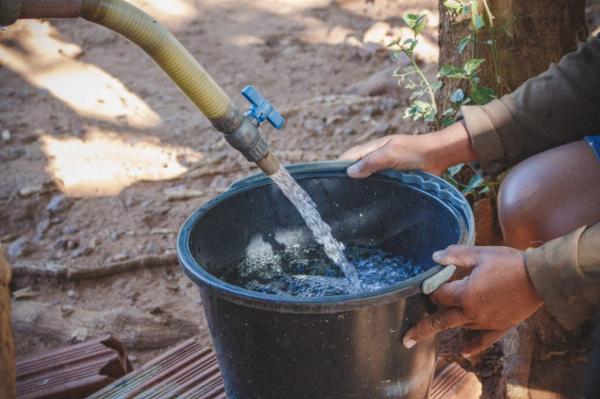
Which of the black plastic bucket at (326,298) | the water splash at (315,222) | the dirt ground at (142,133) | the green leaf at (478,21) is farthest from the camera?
the dirt ground at (142,133)

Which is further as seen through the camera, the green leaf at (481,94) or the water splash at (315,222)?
the green leaf at (481,94)

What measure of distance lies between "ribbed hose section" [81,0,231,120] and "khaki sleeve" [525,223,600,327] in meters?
0.67

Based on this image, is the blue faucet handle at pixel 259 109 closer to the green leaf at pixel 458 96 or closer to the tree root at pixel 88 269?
the green leaf at pixel 458 96

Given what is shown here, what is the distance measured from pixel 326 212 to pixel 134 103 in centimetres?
283

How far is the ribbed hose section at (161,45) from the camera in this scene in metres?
1.02

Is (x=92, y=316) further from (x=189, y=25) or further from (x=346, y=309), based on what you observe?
(x=189, y=25)

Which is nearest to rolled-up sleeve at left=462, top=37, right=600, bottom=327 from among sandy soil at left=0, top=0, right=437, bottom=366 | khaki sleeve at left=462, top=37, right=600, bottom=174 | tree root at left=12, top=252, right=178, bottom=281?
khaki sleeve at left=462, top=37, right=600, bottom=174

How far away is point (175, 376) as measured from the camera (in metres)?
1.68

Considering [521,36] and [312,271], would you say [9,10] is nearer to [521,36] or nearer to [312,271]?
[312,271]

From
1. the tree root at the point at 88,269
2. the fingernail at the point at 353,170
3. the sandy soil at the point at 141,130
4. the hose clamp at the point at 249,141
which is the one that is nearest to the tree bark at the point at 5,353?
the sandy soil at the point at 141,130

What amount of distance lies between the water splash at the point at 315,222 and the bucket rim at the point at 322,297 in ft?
0.25

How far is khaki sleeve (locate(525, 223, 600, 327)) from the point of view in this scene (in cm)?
112

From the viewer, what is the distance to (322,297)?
1.01m

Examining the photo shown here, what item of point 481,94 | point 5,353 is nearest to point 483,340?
point 481,94
